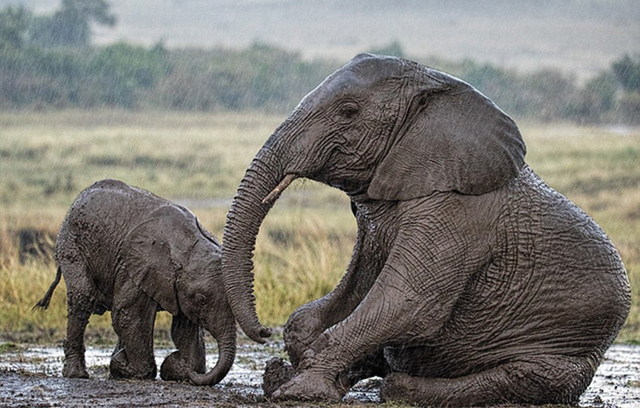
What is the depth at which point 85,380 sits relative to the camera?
9.36m

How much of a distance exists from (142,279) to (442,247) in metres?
2.23

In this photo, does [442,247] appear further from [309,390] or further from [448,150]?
[309,390]

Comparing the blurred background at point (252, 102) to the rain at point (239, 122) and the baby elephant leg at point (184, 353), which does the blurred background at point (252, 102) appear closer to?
the rain at point (239, 122)

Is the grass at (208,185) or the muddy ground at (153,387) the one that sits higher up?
the muddy ground at (153,387)

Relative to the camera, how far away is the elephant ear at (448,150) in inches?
327

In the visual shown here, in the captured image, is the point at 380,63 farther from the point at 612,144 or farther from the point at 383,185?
the point at 612,144

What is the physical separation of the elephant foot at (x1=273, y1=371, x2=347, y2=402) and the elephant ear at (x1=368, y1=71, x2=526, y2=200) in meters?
1.11

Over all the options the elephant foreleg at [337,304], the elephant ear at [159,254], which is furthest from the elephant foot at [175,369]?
the elephant foreleg at [337,304]

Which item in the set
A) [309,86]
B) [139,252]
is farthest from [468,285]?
[309,86]

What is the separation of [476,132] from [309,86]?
211 feet

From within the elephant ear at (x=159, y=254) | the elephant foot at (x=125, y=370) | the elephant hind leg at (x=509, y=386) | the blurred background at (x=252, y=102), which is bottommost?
the blurred background at (x=252, y=102)

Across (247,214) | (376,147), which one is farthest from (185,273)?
(376,147)

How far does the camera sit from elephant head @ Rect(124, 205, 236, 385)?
9250mm

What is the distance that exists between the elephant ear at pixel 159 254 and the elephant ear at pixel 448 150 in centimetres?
159
